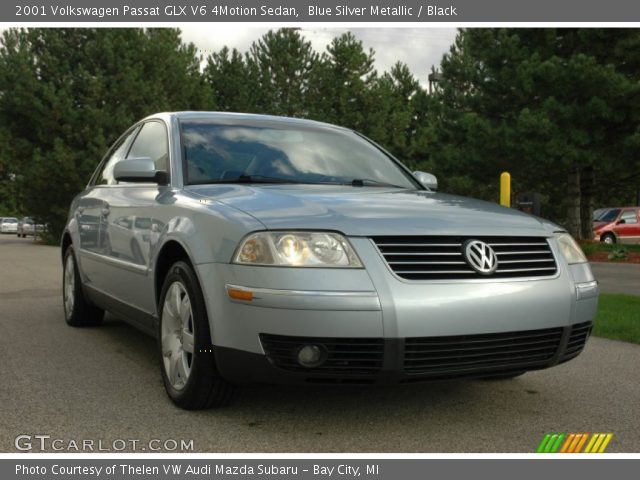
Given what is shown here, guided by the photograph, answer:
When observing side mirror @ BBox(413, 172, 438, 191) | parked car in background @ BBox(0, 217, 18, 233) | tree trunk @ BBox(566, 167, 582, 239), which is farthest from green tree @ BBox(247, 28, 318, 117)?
parked car in background @ BBox(0, 217, 18, 233)

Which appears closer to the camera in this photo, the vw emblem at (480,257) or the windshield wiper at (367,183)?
the vw emblem at (480,257)

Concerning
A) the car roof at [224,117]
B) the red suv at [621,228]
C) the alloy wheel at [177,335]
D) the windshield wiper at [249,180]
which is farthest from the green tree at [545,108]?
the alloy wheel at [177,335]

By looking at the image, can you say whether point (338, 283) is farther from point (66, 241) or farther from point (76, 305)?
point (66, 241)

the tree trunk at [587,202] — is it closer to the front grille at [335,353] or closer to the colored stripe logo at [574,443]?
the colored stripe logo at [574,443]

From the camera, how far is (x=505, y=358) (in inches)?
140

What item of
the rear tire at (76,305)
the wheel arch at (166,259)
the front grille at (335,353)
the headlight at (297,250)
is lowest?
the rear tire at (76,305)

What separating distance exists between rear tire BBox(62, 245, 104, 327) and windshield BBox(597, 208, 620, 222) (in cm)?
2554

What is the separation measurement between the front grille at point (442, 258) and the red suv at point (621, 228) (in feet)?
85.9

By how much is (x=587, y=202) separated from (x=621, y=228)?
5.32m

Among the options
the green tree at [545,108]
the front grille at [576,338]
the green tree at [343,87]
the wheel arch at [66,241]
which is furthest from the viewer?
the green tree at [343,87]

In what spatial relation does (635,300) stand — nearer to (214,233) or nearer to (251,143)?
(251,143)

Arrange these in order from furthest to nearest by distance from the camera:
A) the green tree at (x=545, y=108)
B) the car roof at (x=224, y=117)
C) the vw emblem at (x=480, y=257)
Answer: the green tree at (x=545, y=108) < the car roof at (x=224, y=117) < the vw emblem at (x=480, y=257)

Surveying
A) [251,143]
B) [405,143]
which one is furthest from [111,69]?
[251,143]

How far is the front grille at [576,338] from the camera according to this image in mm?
3820
